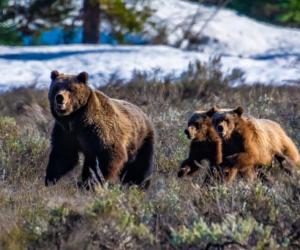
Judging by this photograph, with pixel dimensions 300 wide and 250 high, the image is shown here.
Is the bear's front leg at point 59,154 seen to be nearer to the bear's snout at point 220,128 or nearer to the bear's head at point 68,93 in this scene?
the bear's head at point 68,93

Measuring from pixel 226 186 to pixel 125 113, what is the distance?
229 cm

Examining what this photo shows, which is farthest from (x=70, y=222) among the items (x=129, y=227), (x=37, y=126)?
(x=37, y=126)

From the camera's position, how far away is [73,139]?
10.8 metres

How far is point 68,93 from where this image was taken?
1064 centimetres

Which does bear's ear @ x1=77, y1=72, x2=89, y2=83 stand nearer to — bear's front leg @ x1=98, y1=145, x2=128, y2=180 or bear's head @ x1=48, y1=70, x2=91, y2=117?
bear's head @ x1=48, y1=70, x2=91, y2=117

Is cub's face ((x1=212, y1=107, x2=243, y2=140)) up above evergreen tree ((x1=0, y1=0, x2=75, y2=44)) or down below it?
above

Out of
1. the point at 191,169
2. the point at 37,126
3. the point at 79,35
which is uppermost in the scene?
the point at 191,169

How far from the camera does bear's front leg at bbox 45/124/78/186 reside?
35.6 ft

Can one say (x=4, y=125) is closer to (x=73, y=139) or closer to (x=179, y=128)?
(x=179, y=128)

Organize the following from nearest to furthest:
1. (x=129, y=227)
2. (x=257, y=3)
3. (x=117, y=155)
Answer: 1. (x=129, y=227)
2. (x=117, y=155)
3. (x=257, y=3)

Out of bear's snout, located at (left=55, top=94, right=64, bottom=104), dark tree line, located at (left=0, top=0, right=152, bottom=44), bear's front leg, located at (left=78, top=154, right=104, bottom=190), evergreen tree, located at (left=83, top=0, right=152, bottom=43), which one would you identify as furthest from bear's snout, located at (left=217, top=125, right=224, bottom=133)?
dark tree line, located at (left=0, top=0, right=152, bottom=44)

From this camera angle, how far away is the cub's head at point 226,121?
10.6 meters

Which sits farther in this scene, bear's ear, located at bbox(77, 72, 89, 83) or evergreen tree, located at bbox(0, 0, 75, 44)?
evergreen tree, located at bbox(0, 0, 75, 44)

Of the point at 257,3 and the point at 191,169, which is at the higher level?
the point at 191,169
